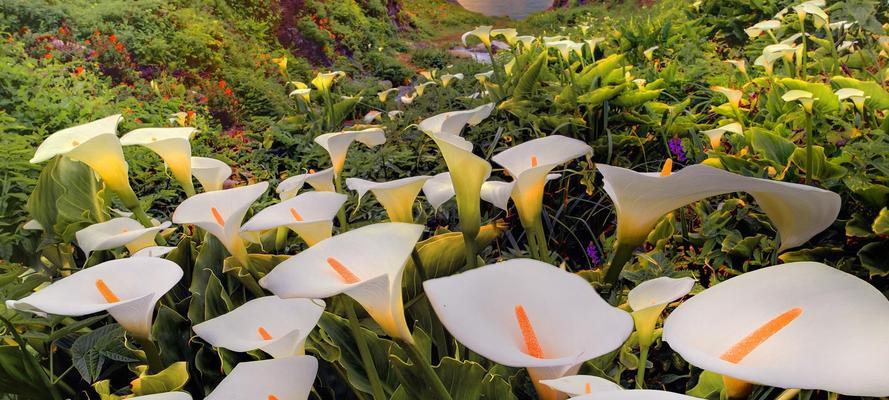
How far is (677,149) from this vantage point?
1431mm

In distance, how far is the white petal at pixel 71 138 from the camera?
75cm

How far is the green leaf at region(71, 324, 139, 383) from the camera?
652mm

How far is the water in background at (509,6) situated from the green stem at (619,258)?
506 centimetres

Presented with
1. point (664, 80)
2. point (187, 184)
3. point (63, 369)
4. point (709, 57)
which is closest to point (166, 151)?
point (187, 184)

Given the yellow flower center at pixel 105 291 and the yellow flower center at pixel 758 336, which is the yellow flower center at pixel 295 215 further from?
the yellow flower center at pixel 758 336

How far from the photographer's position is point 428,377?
47 cm

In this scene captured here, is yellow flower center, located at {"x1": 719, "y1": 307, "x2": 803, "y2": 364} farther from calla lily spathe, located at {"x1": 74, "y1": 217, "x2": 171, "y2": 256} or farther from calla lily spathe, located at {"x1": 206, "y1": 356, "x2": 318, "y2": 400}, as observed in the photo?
calla lily spathe, located at {"x1": 74, "y1": 217, "x2": 171, "y2": 256}

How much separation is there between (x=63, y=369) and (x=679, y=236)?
0.95 metres

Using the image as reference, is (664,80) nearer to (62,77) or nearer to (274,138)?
(274,138)

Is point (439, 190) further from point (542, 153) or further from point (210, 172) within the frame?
point (210, 172)

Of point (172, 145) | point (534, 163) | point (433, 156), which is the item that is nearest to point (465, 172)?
point (534, 163)

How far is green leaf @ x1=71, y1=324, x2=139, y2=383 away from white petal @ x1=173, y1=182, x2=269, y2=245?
0.18 meters

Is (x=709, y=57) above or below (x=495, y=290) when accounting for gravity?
below

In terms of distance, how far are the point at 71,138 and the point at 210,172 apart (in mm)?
182
